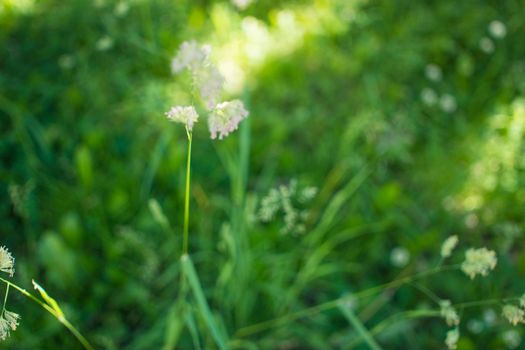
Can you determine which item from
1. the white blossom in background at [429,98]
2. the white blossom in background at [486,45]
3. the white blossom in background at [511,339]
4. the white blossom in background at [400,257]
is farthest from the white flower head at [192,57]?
the white blossom in background at [486,45]

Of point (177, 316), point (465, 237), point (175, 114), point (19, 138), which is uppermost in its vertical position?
point (19, 138)

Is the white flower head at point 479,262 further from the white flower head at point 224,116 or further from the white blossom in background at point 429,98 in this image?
the white blossom in background at point 429,98

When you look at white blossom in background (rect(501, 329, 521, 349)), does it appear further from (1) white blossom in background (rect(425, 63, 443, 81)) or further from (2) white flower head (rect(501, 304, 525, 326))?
(1) white blossom in background (rect(425, 63, 443, 81))

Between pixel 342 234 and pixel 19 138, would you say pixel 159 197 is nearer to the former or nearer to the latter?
pixel 19 138

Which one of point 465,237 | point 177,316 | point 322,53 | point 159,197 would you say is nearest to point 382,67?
point 322,53

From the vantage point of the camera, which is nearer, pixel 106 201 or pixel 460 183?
pixel 106 201
